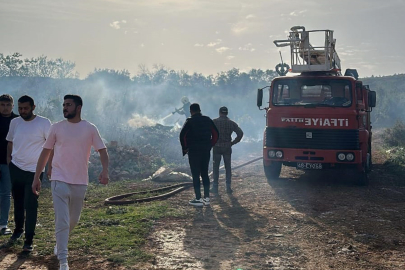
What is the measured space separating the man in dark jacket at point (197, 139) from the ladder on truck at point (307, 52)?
389 cm

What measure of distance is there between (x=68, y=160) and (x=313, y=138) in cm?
742

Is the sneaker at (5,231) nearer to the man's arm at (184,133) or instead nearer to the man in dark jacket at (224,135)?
the man's arm at (184,133)

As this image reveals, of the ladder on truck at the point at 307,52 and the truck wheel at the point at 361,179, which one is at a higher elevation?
the ladder on truck at the point at 307,52

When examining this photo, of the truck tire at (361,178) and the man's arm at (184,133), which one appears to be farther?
the truck tire at (361,178)

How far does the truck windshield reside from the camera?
11250 mm

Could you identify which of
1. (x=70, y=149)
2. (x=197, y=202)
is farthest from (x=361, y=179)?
(x=70, y=149)

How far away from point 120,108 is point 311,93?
2736 centimetres

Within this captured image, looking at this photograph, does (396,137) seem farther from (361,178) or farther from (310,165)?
(310,165)

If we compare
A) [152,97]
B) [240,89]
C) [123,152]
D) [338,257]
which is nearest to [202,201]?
[338,257]

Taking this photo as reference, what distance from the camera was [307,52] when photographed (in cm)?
1192

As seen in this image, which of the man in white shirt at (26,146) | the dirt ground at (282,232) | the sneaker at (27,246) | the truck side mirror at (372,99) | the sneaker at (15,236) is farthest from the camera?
the truck side mirror at (372,99)

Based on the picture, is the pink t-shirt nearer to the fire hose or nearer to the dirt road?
the dirt road

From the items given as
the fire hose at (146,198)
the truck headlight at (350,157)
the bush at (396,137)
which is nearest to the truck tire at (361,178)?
the truck headlight at (350,157)

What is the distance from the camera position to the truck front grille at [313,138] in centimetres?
1097
